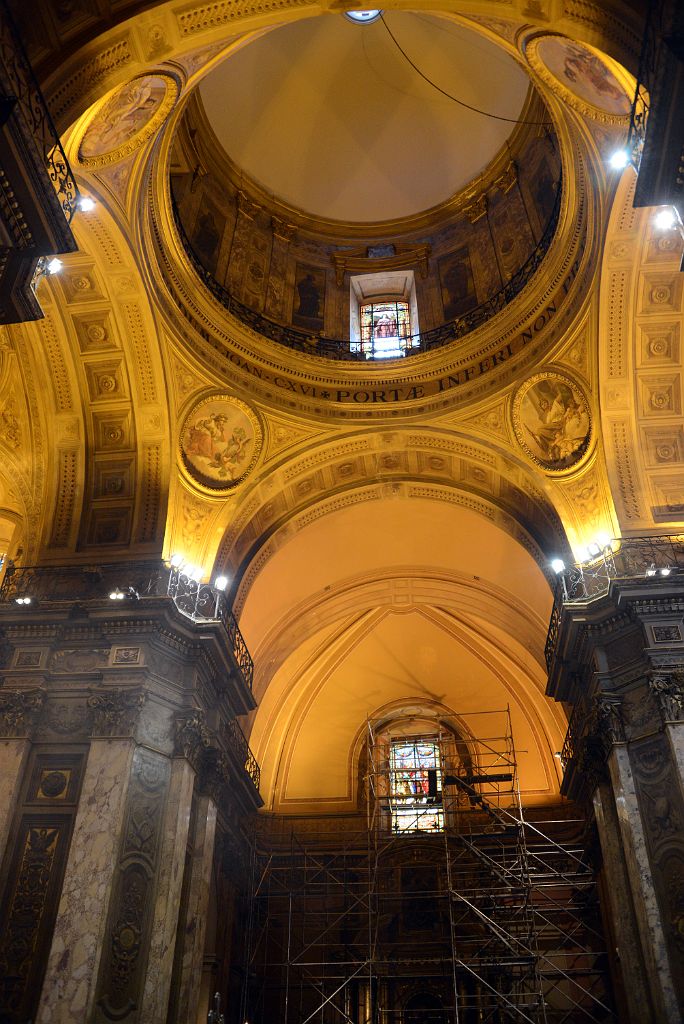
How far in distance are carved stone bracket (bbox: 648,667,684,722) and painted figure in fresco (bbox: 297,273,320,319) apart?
32.4ft

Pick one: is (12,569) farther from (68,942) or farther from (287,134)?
(287,134)

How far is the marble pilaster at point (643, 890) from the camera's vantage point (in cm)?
976

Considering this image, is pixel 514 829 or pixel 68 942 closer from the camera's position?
pixel 68 942

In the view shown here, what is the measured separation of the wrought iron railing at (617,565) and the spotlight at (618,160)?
17.4ft

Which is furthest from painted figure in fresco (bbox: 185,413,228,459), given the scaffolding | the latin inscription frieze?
the scaffolding

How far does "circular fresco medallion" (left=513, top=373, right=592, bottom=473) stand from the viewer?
47.5ft

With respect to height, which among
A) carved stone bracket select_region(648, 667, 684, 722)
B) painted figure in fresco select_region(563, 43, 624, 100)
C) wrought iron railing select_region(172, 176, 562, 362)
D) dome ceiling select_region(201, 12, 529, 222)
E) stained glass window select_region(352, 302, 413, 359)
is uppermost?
dome ceiling select_region(201, 12, 529, 222)

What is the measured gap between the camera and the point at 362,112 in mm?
18266

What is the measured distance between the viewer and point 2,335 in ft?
45.9

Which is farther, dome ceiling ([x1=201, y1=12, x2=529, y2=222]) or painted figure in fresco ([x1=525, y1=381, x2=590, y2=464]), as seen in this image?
dome ceiling ([x1=201, y1=12, x2=529, y2=222])

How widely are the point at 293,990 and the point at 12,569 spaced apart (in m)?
9.77

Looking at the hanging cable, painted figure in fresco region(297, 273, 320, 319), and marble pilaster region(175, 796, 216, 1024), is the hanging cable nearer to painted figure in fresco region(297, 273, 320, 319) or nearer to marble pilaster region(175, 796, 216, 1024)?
painted figure in fresco region(297, 273, 320, 319)

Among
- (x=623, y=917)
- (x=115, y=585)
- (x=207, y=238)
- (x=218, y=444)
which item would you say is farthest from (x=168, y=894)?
(x=207, y=238)

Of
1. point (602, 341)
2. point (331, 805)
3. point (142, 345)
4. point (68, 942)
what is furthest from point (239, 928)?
point (602, 341)
